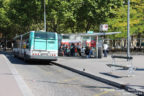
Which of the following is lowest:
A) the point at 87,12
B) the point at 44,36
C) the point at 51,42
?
the point at 51,42

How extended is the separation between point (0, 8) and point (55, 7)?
18.0 metres

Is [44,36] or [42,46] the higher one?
[44,36]

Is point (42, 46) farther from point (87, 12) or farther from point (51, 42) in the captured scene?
point (87, 12)

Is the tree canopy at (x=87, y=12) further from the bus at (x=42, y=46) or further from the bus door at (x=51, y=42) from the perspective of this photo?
the bus at (x=42, y=46)

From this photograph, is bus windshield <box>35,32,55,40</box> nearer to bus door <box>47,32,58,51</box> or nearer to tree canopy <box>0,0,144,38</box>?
bus door <box>47,32,58,51</box>

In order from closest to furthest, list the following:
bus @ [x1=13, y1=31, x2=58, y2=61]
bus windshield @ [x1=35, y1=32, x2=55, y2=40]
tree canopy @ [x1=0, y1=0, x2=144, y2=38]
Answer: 1. bus @ [x1=13, y1=31, x2=58, y2=61]
2. bus windshield @ [x1=35, y1=32, x2=55, y2=40]
3. tree canopy @ [x1=0, y1=0, x2=144, y2=38]

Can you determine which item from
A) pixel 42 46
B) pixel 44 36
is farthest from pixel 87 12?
pixel 42 46

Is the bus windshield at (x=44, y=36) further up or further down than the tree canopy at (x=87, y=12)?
further down

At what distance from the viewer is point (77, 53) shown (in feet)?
118

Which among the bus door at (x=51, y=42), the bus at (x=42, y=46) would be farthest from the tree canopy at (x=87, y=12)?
the bus at (x=42, y=46)

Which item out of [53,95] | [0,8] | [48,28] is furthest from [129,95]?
[0,8]

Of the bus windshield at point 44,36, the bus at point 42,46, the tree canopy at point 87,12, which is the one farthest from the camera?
the tree canopy at point 87,12

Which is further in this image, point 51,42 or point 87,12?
point 87,12

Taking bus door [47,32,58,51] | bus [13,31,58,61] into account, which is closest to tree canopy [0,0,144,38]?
bus door [47,32,58,51]
